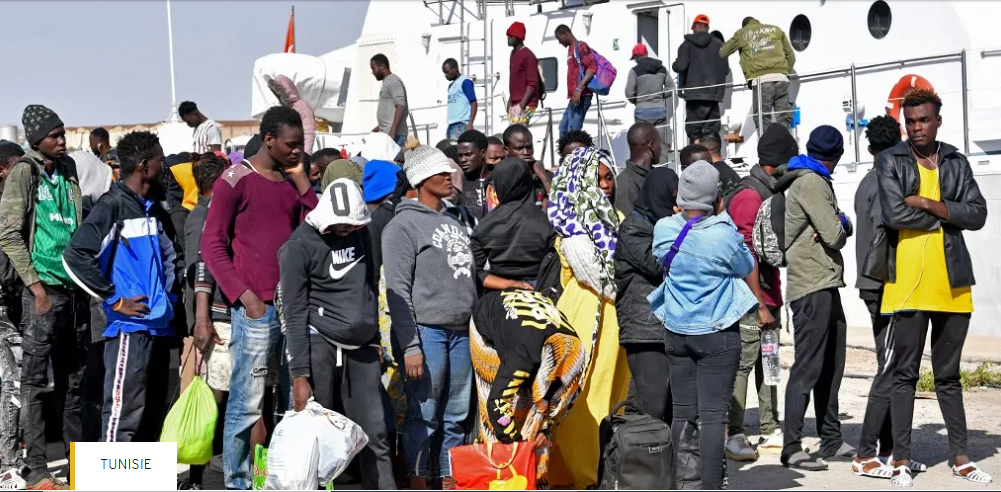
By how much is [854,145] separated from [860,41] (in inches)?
87.9

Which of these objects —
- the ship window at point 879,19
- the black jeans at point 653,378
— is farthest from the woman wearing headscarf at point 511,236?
the ship window at point 879,19

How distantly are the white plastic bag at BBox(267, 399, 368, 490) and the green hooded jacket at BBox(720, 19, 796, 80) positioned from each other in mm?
10222

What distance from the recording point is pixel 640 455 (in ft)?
20.7

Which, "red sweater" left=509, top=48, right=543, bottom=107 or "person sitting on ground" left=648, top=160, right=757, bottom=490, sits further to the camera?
"red sweater" left=509, top=48, right=543, bottom=107

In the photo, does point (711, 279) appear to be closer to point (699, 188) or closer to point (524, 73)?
point (699, 188)

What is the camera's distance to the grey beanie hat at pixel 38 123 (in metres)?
7.16

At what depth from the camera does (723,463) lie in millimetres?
6441

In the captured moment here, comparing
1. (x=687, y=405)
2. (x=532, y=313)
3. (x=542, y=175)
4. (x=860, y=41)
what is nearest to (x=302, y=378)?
(x=532, y=313)

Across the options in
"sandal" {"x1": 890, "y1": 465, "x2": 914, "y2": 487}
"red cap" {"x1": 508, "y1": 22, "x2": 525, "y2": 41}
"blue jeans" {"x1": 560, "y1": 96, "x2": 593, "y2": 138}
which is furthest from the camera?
"red cap" {"x1": 508, "y1": 22, "x2": 525, "y2": 41}

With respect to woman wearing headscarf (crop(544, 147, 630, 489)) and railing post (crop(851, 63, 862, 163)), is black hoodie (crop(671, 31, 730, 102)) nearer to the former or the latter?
railing post (crop(851, 63, 862, 163))

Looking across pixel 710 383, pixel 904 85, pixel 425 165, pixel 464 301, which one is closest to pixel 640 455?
pixel 710 383

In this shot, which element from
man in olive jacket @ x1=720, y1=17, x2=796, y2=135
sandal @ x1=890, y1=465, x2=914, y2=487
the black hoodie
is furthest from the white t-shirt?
sandal @ x1=890, y1=465, x2=914, y2=487

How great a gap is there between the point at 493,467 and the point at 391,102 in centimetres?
1031

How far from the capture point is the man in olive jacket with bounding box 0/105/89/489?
23.1ft
